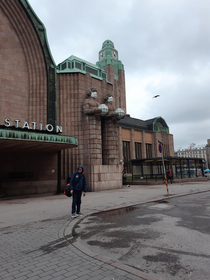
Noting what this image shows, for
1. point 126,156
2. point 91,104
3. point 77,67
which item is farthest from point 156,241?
point 126,156

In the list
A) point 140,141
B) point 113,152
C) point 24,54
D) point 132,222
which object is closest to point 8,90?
point 24,54

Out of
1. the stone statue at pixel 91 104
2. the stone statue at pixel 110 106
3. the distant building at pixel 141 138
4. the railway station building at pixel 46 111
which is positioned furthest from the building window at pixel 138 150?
the stone statue at pixel 91 104

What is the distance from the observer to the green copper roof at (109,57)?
72188 mm

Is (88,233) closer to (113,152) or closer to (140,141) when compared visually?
(113,152)

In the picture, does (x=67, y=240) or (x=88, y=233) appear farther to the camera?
(x=88, y=233)

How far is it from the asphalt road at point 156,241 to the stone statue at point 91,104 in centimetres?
1509

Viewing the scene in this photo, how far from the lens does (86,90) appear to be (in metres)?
24.3

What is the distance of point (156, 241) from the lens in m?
5.34

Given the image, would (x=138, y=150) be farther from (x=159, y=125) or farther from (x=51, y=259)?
(x=51, y=259)

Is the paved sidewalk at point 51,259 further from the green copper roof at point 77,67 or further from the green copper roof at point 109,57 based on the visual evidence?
the green copper roof at point 109,57

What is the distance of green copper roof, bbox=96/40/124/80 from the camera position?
2842 inches

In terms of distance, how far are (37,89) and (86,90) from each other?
5.46 meters

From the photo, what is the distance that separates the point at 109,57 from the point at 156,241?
73.3 meters

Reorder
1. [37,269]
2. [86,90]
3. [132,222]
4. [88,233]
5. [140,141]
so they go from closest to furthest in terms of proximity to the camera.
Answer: [37,269] < [88,233] < [132,222] < [86,90] < [140,141]
